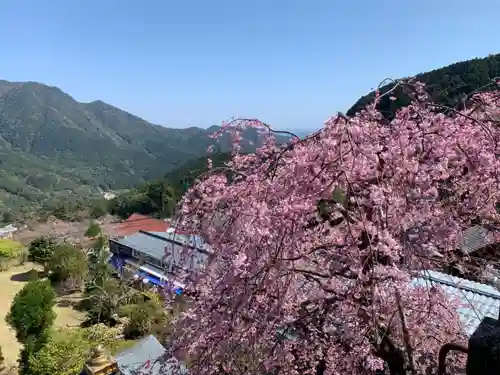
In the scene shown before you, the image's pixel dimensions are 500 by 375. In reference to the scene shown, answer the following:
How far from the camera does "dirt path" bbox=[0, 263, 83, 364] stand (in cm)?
1367

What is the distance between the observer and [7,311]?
1683 centimetres

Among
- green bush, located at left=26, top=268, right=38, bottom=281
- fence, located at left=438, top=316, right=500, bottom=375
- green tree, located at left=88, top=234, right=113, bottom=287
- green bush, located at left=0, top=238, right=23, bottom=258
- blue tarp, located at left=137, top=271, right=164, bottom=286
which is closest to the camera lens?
fence, located at left=438, top=316, right=500, bottom=375

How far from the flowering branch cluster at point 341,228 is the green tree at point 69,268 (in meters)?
18.0

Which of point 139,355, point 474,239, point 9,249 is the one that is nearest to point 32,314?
point 139,355

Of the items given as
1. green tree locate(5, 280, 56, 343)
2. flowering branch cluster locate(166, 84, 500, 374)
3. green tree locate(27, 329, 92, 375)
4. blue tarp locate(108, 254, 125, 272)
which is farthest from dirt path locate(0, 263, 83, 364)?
flowering branch cluster locate(166, 84, 500, 374)

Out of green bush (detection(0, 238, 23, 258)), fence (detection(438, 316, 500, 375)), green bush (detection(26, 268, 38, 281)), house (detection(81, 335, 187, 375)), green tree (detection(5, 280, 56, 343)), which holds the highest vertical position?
fence (detection(438, 316, 500, 375))

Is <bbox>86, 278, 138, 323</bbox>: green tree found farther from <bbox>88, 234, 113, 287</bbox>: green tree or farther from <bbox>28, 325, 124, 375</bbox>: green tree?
<bbox>28, 325, 124, 375</bbox>: green tree

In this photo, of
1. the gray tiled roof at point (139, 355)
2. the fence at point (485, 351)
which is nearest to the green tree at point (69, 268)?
the gray tiled roof at point (139, 355)

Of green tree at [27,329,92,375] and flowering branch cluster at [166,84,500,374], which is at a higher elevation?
flowering branch cluster at [166,84,500,374]

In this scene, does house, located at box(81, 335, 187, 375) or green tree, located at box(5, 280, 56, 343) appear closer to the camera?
house, located at box(81, 335, 187, 375)

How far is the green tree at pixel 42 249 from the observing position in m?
22.7

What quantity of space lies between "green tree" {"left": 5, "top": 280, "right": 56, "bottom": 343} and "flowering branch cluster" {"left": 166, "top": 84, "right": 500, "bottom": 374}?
1003cm

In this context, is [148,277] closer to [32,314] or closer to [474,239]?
[32,314]

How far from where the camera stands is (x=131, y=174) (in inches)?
6383
